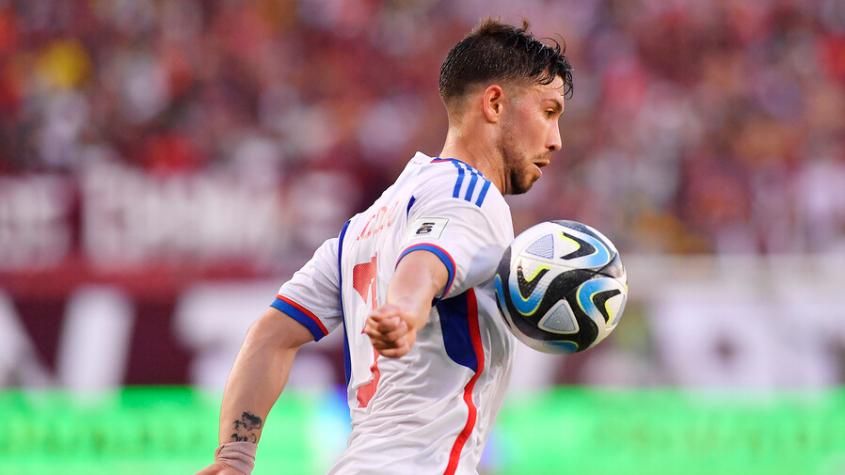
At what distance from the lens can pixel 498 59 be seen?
3.89 metres

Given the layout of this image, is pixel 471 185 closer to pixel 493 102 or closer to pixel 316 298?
pixel 493 102

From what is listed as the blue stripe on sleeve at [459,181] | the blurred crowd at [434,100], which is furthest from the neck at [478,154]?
the blurred crowd at [434,100]

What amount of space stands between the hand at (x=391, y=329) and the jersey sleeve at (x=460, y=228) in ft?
0.97

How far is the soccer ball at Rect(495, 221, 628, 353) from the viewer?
11.5 feet

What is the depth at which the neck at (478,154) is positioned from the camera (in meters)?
3.89

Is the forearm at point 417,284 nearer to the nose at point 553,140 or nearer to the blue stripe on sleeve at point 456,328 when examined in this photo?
the blue stripe on sleeve at point 456,328

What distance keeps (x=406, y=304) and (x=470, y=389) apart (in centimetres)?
64

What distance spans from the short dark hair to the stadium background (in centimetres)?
657

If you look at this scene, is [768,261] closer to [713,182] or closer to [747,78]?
[713,182]

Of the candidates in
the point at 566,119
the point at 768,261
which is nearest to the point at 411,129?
the point at 566,119

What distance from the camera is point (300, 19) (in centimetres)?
1506

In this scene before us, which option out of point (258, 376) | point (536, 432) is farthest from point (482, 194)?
point (536, 432)

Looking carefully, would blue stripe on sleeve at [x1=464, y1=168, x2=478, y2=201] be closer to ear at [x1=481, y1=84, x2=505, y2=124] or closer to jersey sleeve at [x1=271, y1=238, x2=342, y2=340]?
ear at [x1=481, y1=84, x2=505, y2=124]

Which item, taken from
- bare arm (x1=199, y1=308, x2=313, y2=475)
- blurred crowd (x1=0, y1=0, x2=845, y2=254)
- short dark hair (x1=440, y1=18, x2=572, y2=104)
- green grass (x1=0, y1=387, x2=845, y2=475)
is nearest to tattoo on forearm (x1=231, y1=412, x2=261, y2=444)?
bare arm (x1=199, y1=308, x2=313, y2=475)
